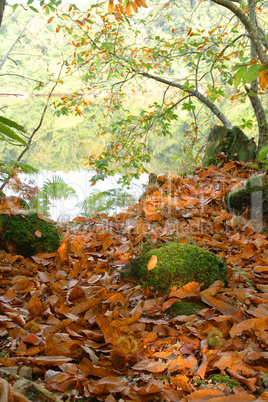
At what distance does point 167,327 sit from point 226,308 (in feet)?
1.18

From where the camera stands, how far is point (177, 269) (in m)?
1.92

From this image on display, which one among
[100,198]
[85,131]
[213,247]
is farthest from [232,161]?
[85,131]

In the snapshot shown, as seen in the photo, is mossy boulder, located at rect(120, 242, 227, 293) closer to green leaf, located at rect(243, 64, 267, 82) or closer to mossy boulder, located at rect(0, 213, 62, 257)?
mossy boulder, located at rect(0, 213, 62, 257)

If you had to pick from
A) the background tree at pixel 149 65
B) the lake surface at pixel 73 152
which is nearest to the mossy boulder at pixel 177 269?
the background tree at pixel 149 65

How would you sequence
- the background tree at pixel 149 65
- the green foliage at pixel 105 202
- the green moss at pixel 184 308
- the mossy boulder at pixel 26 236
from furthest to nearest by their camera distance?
the green foliage at pixel 105 202 → the background tree at pixel 149 65 → the mossy boulder at pixel 26 236 → the green moss at pixel 184 308

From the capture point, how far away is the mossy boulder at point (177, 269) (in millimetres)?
1869

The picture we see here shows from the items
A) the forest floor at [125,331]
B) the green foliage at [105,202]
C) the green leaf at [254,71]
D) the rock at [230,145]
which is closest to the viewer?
the forest floor at [125,331]

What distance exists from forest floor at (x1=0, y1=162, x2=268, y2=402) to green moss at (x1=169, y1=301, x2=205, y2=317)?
0.04m

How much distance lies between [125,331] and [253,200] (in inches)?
79.6

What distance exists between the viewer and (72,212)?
6156 millimetres

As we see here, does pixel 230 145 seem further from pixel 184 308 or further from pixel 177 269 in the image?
pixel 184 308

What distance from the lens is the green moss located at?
162 centimetres

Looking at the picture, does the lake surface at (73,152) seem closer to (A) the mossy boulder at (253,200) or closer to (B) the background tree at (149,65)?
(B) the background tree at (149,65)

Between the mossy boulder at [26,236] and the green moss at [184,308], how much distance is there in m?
1.31
